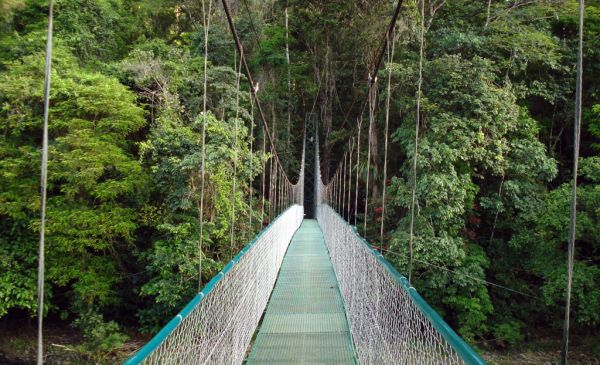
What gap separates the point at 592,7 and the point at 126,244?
8.50 m

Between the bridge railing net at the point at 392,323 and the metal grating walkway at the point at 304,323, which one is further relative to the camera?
the metal grating walkway at the point at 304,323

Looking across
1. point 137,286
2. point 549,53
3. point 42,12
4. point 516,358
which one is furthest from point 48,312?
point 549,53

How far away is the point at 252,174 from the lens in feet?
23.5

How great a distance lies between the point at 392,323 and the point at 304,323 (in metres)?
1.55

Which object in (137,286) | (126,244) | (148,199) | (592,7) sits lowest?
(137,286)

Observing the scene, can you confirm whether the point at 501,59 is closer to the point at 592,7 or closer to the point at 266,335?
the point at 592,7

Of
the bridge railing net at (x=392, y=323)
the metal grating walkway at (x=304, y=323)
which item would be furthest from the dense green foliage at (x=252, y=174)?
the bridge railing net at (x=392, y=323)

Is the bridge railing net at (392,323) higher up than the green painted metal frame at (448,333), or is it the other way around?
the green painted metal frame at (448,333)

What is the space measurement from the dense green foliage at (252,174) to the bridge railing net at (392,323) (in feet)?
10.7

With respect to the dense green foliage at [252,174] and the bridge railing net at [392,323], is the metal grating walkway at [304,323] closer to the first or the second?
the bridge railing net at [392,323]

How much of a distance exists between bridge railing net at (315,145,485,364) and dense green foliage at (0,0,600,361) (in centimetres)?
325

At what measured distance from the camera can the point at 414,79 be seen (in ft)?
24.3

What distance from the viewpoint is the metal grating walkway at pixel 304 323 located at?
2480 mm

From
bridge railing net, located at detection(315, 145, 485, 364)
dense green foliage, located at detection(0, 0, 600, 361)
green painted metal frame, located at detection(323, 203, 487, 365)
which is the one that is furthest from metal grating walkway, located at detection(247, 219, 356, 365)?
dense green foliage, located at detection(0, 0, 600, 361)
